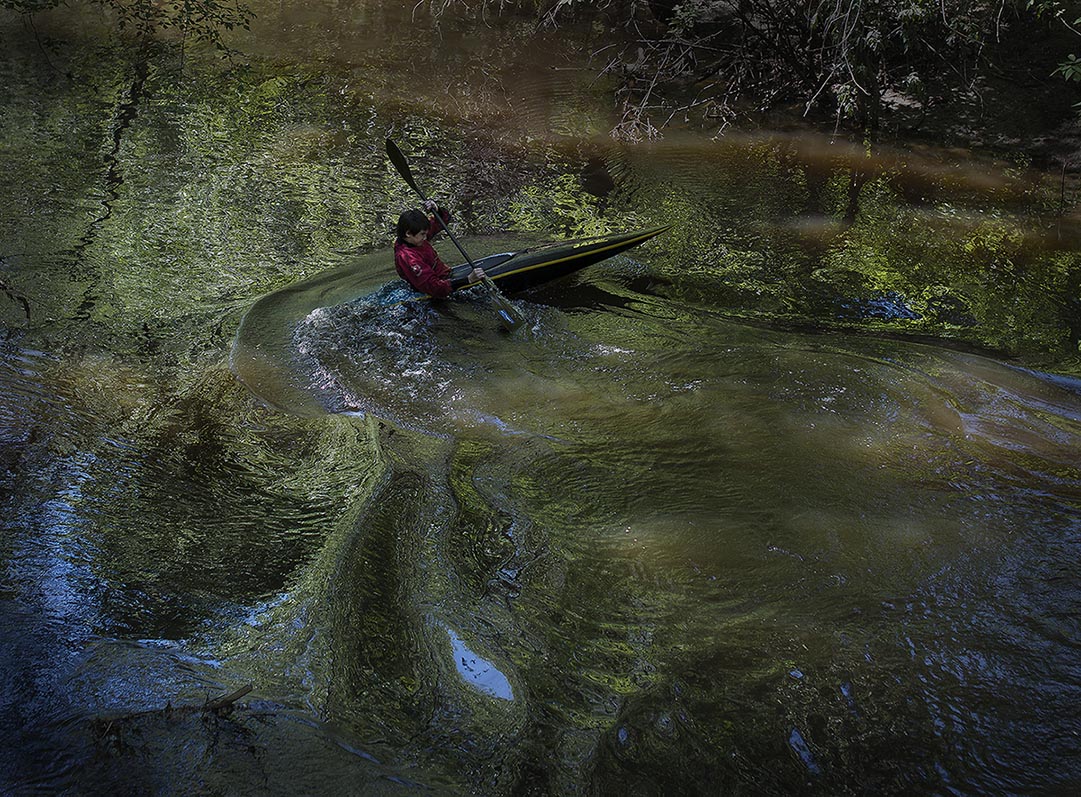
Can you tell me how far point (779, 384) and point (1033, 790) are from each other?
245 cm

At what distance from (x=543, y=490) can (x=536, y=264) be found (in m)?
2.26

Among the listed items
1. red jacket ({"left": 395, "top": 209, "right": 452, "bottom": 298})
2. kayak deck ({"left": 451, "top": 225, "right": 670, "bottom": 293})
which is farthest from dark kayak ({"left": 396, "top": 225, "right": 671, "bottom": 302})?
red jacket ({"left": 395, "top": 209, "right": 452, "bottom": 298})

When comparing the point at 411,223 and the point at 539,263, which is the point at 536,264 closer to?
the point at 539,263

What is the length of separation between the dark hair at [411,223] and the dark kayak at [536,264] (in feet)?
1.45

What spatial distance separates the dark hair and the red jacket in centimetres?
9

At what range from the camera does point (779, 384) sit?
4.59m

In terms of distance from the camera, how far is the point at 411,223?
537 centimetres

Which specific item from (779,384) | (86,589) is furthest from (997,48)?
(86,589)

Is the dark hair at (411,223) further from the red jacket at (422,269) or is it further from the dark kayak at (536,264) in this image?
the dark kayak at (536,264)

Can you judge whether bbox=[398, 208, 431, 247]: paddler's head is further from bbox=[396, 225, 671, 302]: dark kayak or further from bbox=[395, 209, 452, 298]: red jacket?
bbox=[396, 225, 671, 302]: dark kayak

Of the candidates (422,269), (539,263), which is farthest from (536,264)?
(422,269)

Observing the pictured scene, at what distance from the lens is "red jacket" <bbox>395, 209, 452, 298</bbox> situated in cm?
545

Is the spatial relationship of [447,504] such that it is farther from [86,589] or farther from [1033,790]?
[1033,790]

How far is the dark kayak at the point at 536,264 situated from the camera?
5668 mm
